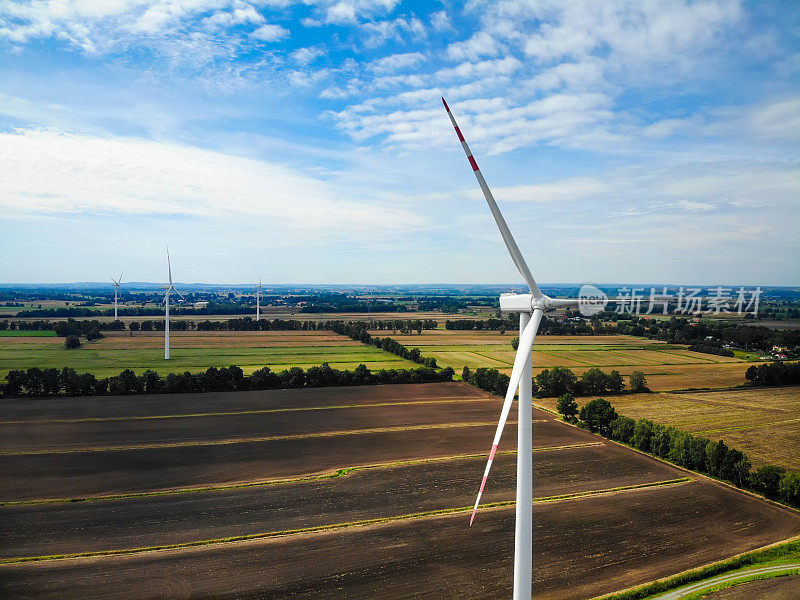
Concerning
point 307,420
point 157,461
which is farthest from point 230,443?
point 307,420

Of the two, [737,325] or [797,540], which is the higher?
[737,325]

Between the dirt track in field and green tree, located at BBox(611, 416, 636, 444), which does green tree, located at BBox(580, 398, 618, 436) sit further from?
the dirt track in field

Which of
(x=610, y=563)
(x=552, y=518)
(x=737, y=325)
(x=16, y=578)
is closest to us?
(x=16, y=578)

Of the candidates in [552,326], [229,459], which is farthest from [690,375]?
[229,459]

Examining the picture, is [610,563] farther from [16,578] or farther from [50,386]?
[50,386]

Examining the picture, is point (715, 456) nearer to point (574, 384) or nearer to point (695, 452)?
point (695, 452)

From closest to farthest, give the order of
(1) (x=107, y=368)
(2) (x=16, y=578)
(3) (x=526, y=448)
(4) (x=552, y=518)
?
(3) (x=526, y=448) → (2) (x=16, y=578) → (4) (x=552, y=518) → (1) (x=107, y=368)

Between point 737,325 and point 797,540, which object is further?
point 737,325
